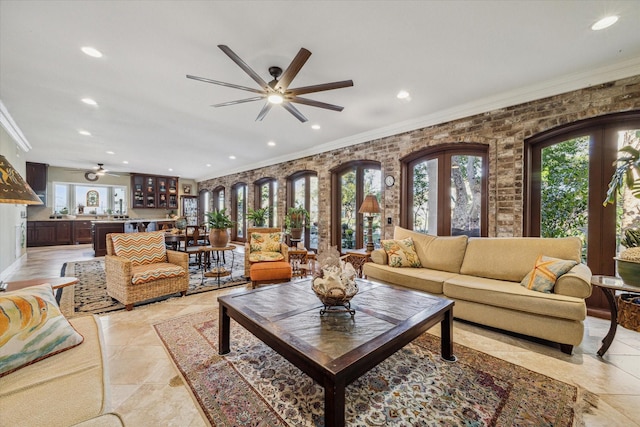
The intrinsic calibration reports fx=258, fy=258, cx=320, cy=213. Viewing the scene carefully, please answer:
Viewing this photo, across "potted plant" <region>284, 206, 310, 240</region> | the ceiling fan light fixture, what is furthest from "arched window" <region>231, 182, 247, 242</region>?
the ceiling fan light fixture

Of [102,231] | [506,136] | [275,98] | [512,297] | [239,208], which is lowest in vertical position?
[512,297]

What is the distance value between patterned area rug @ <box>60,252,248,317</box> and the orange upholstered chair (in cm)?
58

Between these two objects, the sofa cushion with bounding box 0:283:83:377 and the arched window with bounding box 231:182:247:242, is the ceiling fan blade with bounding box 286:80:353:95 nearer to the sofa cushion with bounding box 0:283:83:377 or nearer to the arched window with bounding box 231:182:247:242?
the sofa cushion with bounding box 0:283:83:377

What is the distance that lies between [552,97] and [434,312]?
323 centimetres

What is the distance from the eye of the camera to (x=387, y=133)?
15.8ft

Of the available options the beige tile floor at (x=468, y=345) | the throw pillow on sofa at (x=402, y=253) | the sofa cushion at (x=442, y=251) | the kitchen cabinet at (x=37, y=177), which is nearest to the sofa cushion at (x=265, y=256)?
the beige tile floor at (x=468, y=345)

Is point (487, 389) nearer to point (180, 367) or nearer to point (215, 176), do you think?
point (180, 367)

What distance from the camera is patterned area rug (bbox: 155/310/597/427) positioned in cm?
151

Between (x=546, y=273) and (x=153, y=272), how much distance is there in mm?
4316

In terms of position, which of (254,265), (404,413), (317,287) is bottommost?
(404,413)

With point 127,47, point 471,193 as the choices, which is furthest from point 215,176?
point 471,193


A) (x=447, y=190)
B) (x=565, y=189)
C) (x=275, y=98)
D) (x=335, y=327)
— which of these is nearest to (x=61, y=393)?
(x=335, y=327)

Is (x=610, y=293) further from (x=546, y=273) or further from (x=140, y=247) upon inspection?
(x=140, y=247)

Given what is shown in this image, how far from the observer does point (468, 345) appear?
2355 mm
